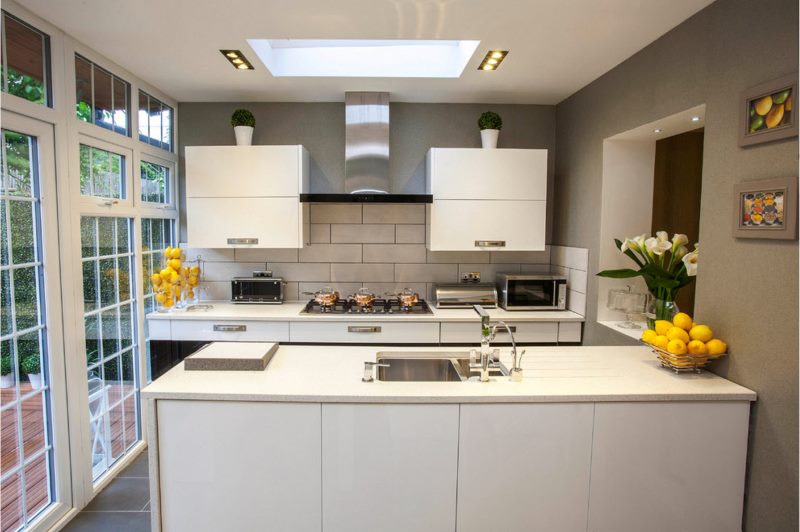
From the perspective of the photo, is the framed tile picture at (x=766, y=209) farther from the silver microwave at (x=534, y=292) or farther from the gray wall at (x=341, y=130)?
the gray wall at (x=341, y=130)

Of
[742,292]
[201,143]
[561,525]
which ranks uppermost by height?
[201,143]

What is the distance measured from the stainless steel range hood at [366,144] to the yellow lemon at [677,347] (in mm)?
1853

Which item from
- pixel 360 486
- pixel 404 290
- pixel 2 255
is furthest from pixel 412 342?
pixel 2 255

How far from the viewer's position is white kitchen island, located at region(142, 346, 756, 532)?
1759mm

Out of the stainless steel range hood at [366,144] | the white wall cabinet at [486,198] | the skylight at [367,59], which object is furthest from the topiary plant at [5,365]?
the white wall cabinet at [486,198]

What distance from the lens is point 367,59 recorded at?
3.10 m

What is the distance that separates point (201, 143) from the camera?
3.72m

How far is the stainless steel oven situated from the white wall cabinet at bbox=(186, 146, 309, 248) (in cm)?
34

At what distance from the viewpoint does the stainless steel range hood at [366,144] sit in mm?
3436

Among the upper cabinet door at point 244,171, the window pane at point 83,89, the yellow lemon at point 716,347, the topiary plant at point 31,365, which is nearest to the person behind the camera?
the yellow lemon at point 716,347

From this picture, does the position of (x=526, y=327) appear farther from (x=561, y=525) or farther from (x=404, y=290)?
(x=561, y=525)

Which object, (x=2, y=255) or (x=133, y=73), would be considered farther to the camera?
(x=133, y=73)

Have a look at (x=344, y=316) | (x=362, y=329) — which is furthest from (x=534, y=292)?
(x=344, y=316)

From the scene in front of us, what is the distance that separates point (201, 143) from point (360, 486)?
3069 millimetres
